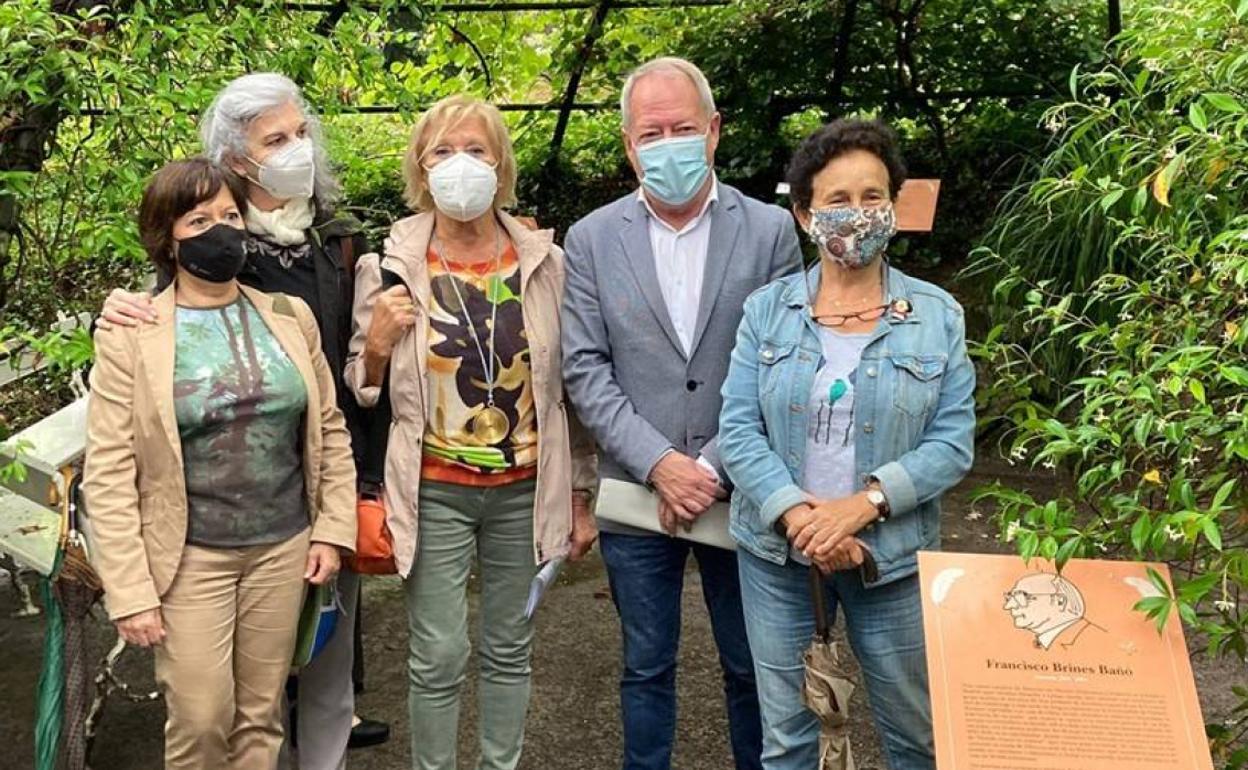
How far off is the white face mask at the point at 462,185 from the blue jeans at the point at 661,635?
2.90 feet

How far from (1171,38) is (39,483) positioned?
2811 mm

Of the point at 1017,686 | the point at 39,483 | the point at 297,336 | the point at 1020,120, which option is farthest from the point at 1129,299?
the point at 1020,120

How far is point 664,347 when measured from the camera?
299cm

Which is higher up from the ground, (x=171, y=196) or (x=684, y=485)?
(x=171, y=196)

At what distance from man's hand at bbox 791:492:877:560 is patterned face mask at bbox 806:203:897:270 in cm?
52

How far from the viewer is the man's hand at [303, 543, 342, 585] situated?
2920 millimetres

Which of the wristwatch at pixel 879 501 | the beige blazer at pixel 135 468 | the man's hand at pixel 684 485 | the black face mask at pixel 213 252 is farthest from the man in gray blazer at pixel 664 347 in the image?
the beige blazer at pixel 135 468

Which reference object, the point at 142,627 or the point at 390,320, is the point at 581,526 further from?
the point at 142,627

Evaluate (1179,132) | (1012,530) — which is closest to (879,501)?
(1012,530)

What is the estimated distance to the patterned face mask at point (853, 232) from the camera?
8.66ft

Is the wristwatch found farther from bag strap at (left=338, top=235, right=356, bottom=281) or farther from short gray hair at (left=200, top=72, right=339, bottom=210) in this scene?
short gray hair at (left=200, top=72, right=339, bottom=210)

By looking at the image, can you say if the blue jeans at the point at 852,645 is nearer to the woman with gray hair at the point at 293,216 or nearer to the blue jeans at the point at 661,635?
the blue jeans at the point at 661,635

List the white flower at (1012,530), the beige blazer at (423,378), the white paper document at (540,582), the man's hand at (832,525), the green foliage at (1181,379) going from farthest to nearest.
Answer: the white paper document at (540,582) → the beige blazer at (423,378) → the man's hand at (832,525) → the white flower at (1012,530) → the green foliage at (1181,379)

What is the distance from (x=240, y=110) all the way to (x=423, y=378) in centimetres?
78
